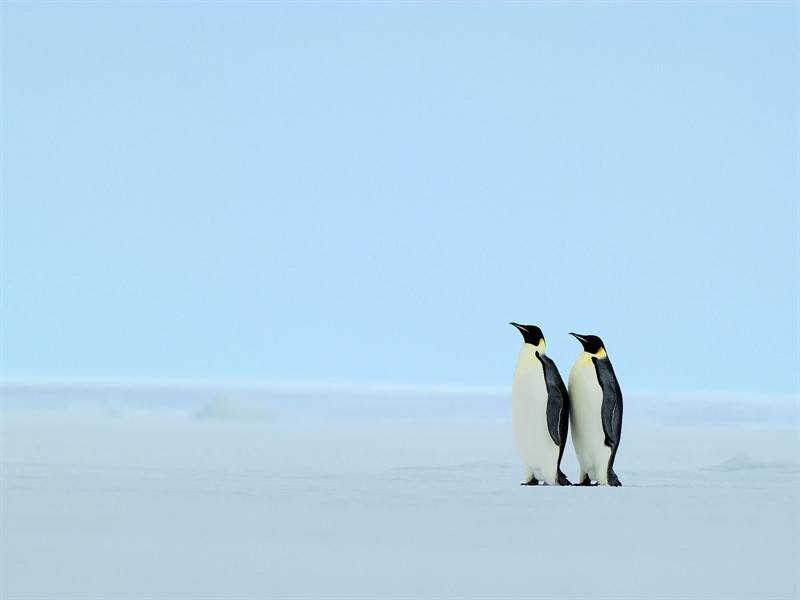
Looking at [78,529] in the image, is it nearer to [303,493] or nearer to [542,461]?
[303,493]

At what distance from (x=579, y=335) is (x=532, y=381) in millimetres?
419

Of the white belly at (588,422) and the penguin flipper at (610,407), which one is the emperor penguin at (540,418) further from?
the penguin flipper at (610,407)

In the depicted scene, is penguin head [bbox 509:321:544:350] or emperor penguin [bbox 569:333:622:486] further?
penguin head [bbox 509:321:544:350]

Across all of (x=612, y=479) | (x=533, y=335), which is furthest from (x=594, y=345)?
(x=612, y=479)

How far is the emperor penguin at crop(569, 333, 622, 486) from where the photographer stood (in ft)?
23.7

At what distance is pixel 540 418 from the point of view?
7.26 m

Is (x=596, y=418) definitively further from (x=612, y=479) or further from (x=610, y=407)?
(x=612, y=479)

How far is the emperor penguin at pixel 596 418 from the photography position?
7215mm

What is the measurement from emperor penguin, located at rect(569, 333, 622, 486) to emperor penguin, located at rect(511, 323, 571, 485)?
3.4 inches

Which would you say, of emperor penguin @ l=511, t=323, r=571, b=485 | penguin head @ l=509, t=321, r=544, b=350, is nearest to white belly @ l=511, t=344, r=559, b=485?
emperor penguin @ l=511, t=323, r=571, b=485

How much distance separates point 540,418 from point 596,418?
307 mm

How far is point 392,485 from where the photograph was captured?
279 inches

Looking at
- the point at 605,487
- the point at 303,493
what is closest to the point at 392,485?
the point at 303,493

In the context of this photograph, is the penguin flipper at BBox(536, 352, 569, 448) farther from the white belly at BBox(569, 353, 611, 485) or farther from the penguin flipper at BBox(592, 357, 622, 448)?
the penguin flipper at BBox(592, 357, 622, 448)
